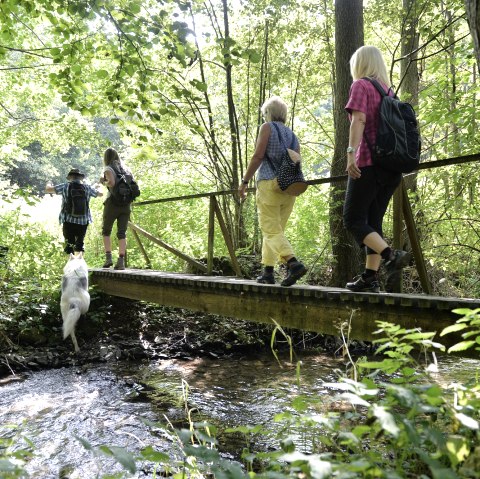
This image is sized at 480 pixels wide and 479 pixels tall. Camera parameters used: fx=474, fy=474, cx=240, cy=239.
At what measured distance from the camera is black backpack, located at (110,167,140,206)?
680 centimetres

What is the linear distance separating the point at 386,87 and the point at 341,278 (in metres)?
3.23

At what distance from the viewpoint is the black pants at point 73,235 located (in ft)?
24.4

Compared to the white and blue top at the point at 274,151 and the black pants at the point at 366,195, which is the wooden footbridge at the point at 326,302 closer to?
the black pants at the point at 366,195

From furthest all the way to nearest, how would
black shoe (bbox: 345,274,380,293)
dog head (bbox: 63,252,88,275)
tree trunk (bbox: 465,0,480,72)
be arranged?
1. dog head (bbox: 63,252,88,275)
2. black shoe (bbox: 345,274,380,293)
3. tree trunk (bbox: 465,0,480,72)

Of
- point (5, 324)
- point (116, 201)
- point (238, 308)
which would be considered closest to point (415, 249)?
point (238, 308)

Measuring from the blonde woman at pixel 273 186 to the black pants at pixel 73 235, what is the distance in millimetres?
4049

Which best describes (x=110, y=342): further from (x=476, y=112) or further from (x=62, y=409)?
(x=476, y=112)

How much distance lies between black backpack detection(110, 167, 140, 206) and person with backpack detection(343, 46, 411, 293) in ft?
13.4

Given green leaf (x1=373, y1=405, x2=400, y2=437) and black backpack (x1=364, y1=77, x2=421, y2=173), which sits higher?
black backpack (x1=364, y1=77, x2=421, y2=173)

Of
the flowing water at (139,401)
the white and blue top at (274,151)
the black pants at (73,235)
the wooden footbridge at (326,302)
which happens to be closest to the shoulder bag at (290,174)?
the white and blue top at (274,151)

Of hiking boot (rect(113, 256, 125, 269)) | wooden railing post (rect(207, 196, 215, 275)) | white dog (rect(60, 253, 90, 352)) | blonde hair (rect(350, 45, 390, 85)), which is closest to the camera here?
blonde hair (rect(350, 45, 390, 85))

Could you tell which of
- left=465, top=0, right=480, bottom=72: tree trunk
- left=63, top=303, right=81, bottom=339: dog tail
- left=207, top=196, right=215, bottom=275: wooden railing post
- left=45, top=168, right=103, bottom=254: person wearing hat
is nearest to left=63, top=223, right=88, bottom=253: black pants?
left=45, top=168, right=103, bottom=254: person wearing hat

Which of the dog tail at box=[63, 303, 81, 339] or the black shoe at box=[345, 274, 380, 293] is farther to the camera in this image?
the dog tail at box=[63, 303, 81, 339]

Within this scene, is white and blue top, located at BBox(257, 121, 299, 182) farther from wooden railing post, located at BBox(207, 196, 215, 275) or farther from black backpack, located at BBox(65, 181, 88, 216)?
black backpack, located at BBox(65, 181, 88, 216)
